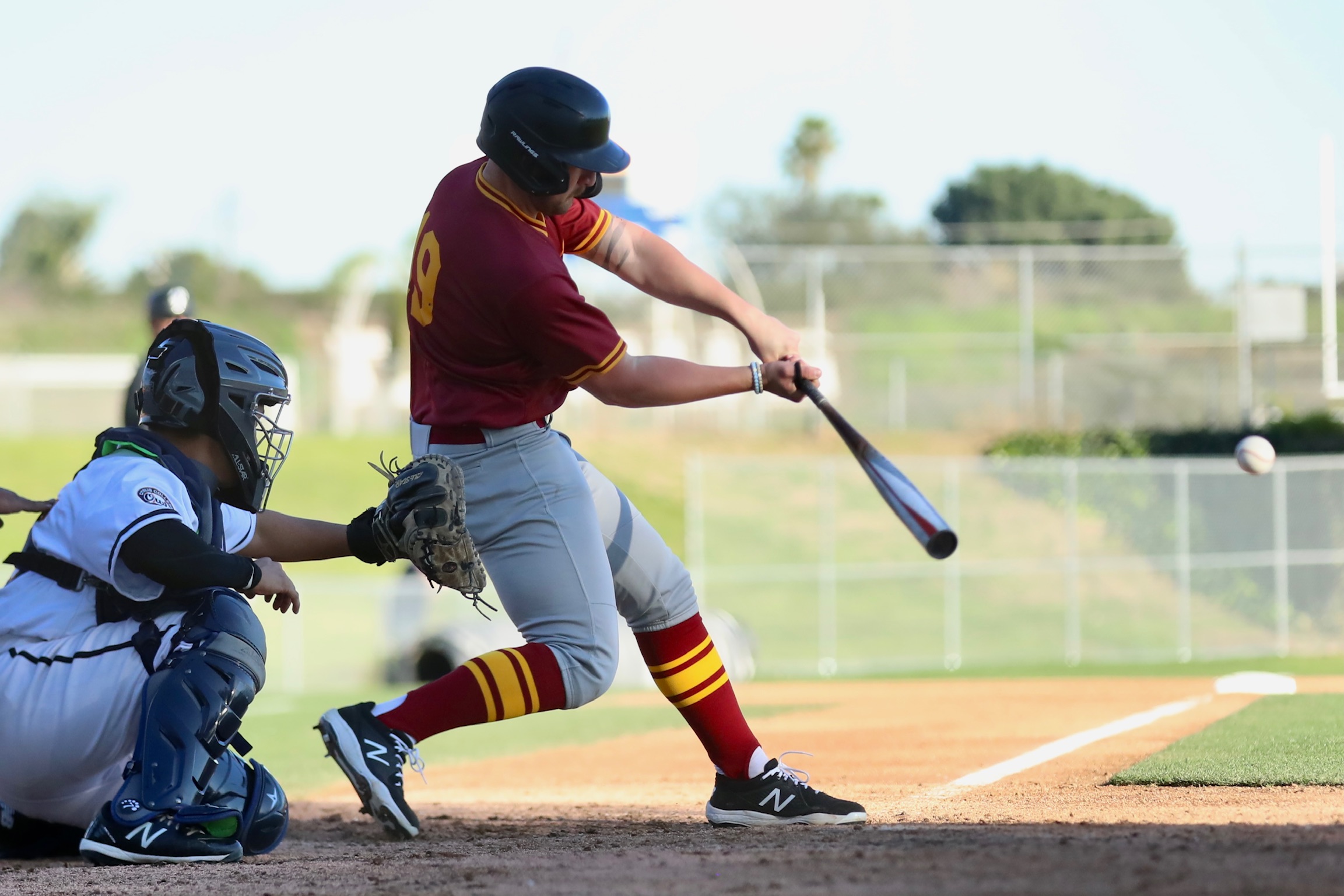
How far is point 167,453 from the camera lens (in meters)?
3.81

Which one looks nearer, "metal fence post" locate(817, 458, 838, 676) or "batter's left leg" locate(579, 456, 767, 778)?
"batter's left leg" locate(579, 456, 767, 778)

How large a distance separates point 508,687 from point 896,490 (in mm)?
1236

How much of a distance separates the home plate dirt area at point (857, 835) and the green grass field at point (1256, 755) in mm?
116

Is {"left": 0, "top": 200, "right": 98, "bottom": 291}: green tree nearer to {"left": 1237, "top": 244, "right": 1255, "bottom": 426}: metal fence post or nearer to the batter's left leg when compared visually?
{"left": 1237, "top": 244, "right": 1255, "bottom": 426}: metal fence post

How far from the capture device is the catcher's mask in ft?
12.7

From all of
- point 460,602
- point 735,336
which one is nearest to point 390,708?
point 460,602

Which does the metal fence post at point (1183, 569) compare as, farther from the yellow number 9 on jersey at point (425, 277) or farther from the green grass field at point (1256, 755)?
the yellow number 9 on jersey at point (425, 277)

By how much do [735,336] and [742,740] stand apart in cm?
2704

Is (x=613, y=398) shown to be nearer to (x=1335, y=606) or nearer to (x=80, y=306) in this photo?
(x=1335, y=606)

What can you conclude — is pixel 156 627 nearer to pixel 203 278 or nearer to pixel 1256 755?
pixel 1256 755

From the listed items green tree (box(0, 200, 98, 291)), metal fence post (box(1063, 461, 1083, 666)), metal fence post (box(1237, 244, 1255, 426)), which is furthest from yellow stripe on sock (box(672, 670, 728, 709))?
green tree (box(0, 200, 98, 291))

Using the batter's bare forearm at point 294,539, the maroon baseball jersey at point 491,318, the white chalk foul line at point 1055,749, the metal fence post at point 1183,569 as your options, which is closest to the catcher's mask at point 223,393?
the batter's bare forearm at point 294,539

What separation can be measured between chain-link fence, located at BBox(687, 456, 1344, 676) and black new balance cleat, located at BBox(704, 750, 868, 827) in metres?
12.4

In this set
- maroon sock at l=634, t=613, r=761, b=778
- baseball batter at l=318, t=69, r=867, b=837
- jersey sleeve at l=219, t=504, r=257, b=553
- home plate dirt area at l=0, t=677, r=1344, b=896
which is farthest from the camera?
maroon sock at l=634, t=613, r=761, b=778
